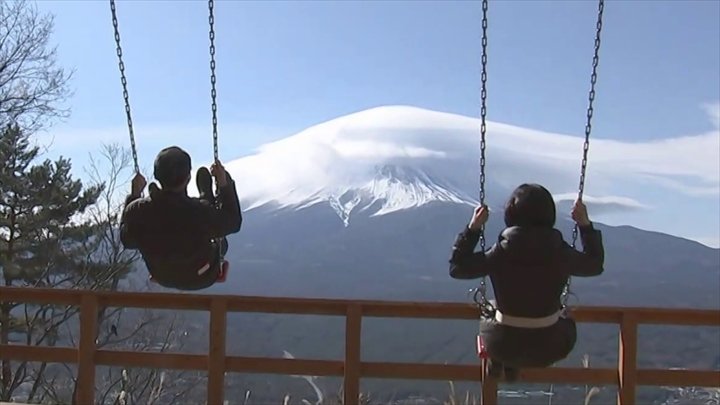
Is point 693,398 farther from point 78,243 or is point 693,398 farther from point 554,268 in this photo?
point 78,243

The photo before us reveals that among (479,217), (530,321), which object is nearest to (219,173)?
(479,217)

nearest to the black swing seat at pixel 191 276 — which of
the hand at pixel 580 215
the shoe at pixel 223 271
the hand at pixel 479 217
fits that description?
the shoe at pixel 223 271

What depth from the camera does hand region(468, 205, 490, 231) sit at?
3.58 m

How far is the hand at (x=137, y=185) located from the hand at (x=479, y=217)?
4.88 ft

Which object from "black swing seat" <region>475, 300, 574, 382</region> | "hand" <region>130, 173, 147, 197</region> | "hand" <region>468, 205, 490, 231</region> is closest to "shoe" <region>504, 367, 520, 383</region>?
"black swing seat" <region>475, 300, 574, 382</region>

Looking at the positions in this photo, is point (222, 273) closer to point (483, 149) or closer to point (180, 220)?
point (180, 220)

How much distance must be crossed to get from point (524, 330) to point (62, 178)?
555 inches

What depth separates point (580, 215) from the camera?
11.8ft

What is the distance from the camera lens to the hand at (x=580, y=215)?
3592mm

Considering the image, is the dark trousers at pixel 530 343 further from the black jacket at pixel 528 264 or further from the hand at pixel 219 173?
the hand at pixel 219 173

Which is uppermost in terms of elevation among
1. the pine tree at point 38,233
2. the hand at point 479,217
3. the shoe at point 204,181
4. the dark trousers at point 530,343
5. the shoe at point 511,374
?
the shoe at point 204,181

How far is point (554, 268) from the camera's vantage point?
345 cm

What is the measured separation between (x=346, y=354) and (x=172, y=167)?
5.87 feet

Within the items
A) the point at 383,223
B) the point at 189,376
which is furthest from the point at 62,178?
the point at 383,223
